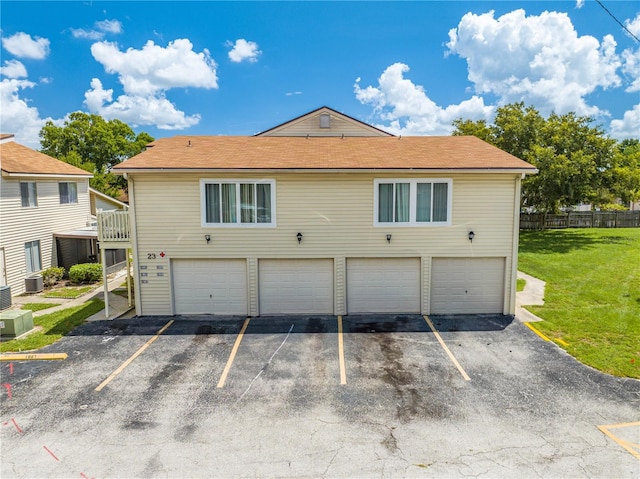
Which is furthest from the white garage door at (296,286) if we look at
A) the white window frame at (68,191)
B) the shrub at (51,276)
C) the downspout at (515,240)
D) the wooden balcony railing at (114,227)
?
the white window frame at (68,191)

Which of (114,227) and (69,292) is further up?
(114,227)

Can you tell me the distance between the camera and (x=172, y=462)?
5891 millimetres

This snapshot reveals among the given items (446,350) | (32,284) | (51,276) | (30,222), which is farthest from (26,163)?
(446,350)

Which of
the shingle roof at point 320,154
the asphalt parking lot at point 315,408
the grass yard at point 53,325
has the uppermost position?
the shingle roof at point 320,154

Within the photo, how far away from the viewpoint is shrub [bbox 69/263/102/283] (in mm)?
17172

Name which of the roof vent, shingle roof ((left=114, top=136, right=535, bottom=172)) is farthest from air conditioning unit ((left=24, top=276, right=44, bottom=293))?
the roof vent

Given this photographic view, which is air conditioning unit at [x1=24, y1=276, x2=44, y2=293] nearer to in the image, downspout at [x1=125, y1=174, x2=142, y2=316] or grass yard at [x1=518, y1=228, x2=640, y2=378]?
downspout at [x1=125, y1=174, x2=142, y2=316]

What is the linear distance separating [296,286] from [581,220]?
3067 centimetres

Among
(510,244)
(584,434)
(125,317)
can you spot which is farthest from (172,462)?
(510,244)

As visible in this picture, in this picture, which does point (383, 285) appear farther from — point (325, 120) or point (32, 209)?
point (32, 209)

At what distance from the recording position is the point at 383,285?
12633 mm

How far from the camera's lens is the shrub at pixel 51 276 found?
16.9 m

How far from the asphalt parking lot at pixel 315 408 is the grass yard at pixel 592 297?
0.82 meters

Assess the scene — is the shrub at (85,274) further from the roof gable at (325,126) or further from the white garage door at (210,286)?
the roof gable at (325,126)
